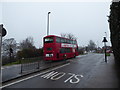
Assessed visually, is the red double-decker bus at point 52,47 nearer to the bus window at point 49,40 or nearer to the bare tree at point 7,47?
the bus window at point 49,40

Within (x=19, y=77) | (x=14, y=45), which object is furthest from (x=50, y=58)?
(x=14, y=45)

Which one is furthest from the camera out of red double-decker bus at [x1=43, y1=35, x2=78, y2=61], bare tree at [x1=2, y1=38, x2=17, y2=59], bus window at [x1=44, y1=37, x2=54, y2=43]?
bare tree at [x1=2, y1=38, x2=17, y2=59]

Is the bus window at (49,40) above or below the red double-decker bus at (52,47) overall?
above

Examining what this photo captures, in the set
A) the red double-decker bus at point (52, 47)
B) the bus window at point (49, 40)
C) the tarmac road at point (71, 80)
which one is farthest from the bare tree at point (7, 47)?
the tarmac road at point (71, 80)

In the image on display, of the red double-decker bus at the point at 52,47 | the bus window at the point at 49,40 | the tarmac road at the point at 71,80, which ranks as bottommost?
the tarmac road at the point at 71,80

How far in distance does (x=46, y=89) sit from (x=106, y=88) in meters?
3.03

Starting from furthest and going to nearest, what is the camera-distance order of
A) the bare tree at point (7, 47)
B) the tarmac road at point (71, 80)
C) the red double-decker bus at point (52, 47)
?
the bare tree at point (7, 47) < the red double-decker bus at point (52, 47) < the tarmac road at point (71, 80)

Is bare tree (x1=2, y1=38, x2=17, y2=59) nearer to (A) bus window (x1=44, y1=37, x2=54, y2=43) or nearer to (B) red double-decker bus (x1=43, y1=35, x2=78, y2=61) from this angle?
(B) red double-decker bus (x1=43, y1=35, x2=78, y2=61)

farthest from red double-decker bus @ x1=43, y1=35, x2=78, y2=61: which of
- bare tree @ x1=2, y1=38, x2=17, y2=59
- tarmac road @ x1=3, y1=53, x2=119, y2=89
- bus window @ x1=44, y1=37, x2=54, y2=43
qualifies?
bare tree @ x1=2, y1=38, x2=17, y2=59

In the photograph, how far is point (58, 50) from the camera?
20.4 metres

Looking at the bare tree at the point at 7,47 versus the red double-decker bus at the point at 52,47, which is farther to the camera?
the bare tree at the point at 7,47

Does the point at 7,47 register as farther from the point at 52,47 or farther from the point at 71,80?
the point at 71,80

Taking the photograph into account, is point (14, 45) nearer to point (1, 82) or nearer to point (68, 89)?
point (1, 82)

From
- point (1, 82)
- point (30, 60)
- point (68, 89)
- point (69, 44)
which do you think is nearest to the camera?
point (68, 89)
